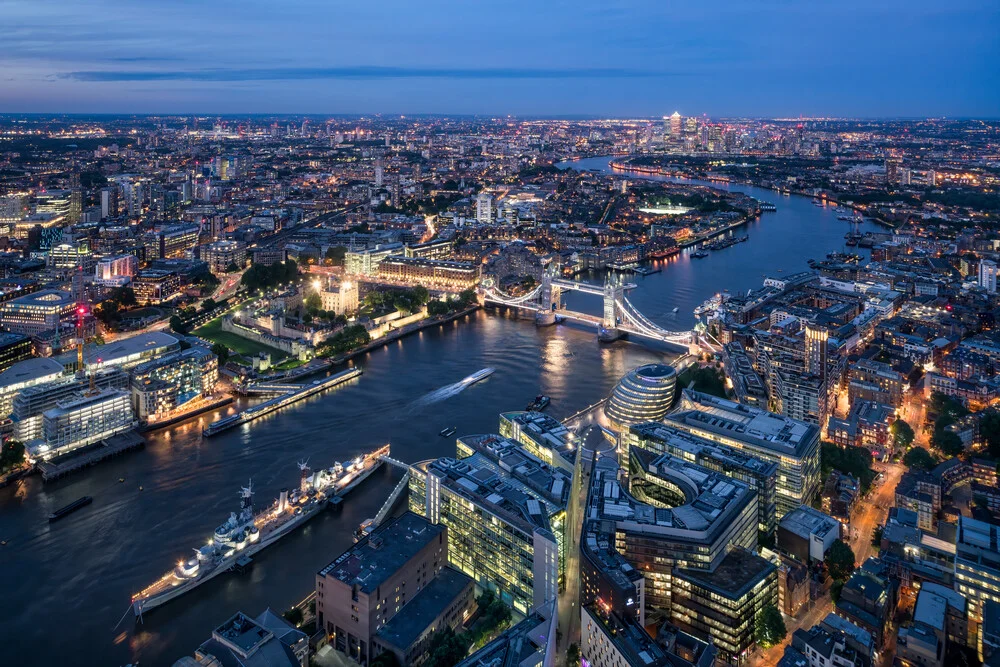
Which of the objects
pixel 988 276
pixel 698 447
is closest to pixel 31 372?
pixel 698 447

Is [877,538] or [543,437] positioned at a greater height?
[543,437]

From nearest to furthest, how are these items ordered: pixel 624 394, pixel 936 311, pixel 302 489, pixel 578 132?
1. pixel 302 489
2. pixel 624 394
3. pixel 936 311
4. pixel 578 132

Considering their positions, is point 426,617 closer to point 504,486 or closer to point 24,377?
point 504,486

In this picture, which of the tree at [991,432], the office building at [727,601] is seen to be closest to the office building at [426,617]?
the office building at [727,601]

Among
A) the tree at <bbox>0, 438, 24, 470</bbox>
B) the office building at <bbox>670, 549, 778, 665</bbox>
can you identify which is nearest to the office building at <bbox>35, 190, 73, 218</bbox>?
the tree at <bbox>0, 438, 24, 470</bbox>

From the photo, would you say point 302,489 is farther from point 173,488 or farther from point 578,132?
point 578,132

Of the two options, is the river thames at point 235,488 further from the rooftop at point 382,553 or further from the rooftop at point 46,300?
the rooftop at point 46,300

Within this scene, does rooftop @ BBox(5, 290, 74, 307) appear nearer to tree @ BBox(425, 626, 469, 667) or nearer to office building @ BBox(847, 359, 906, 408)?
tree @ BBox(425, 626, 469, 667)

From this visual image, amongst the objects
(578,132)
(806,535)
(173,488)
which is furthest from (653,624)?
(578,132)
